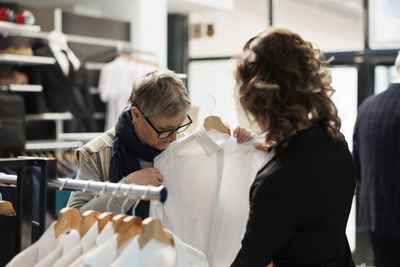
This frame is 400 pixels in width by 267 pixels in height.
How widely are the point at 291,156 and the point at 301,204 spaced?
0.43 ft

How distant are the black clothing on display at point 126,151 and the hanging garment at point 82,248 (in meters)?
0.47

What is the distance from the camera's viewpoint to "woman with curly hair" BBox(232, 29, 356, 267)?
146 cm

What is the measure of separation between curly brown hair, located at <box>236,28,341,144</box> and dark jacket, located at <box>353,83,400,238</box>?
6.91 ft

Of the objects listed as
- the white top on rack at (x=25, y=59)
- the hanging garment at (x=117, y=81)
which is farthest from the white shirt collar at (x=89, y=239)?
the hanging garment at (x=117, y=81)

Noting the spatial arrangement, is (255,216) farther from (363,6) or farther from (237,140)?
(363,6)

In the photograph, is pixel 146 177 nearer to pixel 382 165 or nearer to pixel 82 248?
pixel 82 248

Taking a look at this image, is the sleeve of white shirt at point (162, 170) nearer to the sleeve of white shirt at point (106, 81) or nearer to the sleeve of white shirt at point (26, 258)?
the sleeve of white shirt at point (26, 258)

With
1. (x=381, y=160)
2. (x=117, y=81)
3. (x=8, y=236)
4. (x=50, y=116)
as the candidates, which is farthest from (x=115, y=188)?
(x=117, y=81)

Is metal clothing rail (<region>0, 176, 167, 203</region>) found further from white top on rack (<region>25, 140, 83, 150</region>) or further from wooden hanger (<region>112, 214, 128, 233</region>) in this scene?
white top on rack (<region>25, 140, 83, 150</region>)

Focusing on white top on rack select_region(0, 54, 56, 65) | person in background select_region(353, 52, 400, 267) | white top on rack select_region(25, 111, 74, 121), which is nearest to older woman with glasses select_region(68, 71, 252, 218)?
person in background select_region(353, 52, 400, 267)

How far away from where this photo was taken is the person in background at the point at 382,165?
347cm

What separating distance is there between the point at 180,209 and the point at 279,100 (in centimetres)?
68

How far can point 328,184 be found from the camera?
153 centimetres

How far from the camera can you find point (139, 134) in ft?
6.36
